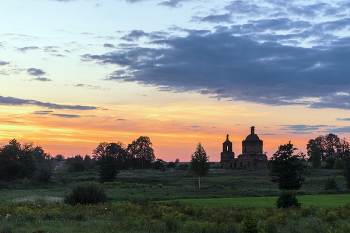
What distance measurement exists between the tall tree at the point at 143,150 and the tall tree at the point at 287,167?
74327 millimetres

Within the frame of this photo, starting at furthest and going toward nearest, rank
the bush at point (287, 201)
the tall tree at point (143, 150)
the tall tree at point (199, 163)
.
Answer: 1. the tall tree at point (143, 150)
2. the tall tree at point (199, 163)
3. the bush at point (287, 201)

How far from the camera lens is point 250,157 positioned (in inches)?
3819

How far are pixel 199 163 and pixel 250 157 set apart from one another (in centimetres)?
4972

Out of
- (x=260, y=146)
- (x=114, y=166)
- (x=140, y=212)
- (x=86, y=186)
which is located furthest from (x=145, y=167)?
(x=140, y=212)

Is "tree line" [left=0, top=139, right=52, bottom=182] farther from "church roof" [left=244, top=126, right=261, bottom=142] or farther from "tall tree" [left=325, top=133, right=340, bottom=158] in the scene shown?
"tall tree" [left=325, top=133, right=340, bottom=158]

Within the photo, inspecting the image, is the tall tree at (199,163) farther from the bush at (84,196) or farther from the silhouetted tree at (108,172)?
the bush at (84,196)

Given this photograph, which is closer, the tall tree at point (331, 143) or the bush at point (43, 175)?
the bush at point (43, 175)

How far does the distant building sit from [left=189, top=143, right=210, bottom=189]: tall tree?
159 feet

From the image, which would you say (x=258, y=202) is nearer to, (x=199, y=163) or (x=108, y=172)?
(x=199, y=163)

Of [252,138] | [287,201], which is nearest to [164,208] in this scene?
[287,201]

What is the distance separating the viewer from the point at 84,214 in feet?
55.9

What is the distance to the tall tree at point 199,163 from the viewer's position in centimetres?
5062

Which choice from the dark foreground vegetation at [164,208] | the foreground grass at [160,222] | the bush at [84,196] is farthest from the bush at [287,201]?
the bush at [84,196]

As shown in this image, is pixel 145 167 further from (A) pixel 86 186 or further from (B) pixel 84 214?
(B) pixel 84 214
